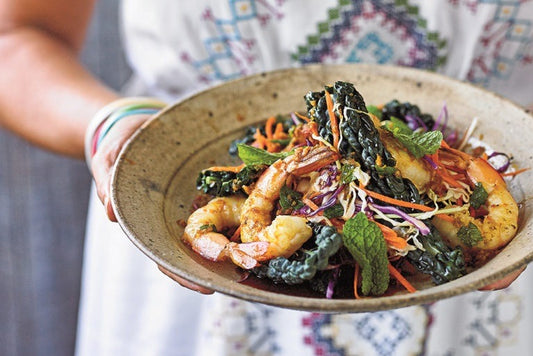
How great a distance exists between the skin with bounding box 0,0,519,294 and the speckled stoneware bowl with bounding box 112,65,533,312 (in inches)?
23.9

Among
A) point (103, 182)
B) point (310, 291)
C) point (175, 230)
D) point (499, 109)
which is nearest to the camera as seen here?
point (310, 291)

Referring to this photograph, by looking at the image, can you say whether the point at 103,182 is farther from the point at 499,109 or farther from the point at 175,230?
the point at 499,109

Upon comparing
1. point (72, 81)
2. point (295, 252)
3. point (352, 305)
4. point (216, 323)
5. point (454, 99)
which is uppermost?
point (454, 99)

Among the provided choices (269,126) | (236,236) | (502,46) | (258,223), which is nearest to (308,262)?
(258,223)

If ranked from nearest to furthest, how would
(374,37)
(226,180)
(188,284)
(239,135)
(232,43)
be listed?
(188,284)
(226,180)
(239,135)
(374,37)
(232,43)

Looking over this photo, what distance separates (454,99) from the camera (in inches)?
80.7

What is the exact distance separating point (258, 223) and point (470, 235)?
56 cm

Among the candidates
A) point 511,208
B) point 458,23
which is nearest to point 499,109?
point 511,208

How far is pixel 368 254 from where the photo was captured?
146 cm

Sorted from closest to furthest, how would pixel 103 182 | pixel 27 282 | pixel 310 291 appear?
1. pixel 310 291
2. pixel 103 182
3. pixel 27 282

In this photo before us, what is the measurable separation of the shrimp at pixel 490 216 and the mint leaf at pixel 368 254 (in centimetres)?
25

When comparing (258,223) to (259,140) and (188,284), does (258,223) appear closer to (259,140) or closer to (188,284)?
(188,284)

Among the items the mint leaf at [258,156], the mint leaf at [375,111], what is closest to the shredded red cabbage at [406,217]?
the mint leaf at [258,156]

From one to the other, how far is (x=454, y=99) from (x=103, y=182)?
1215 mm
